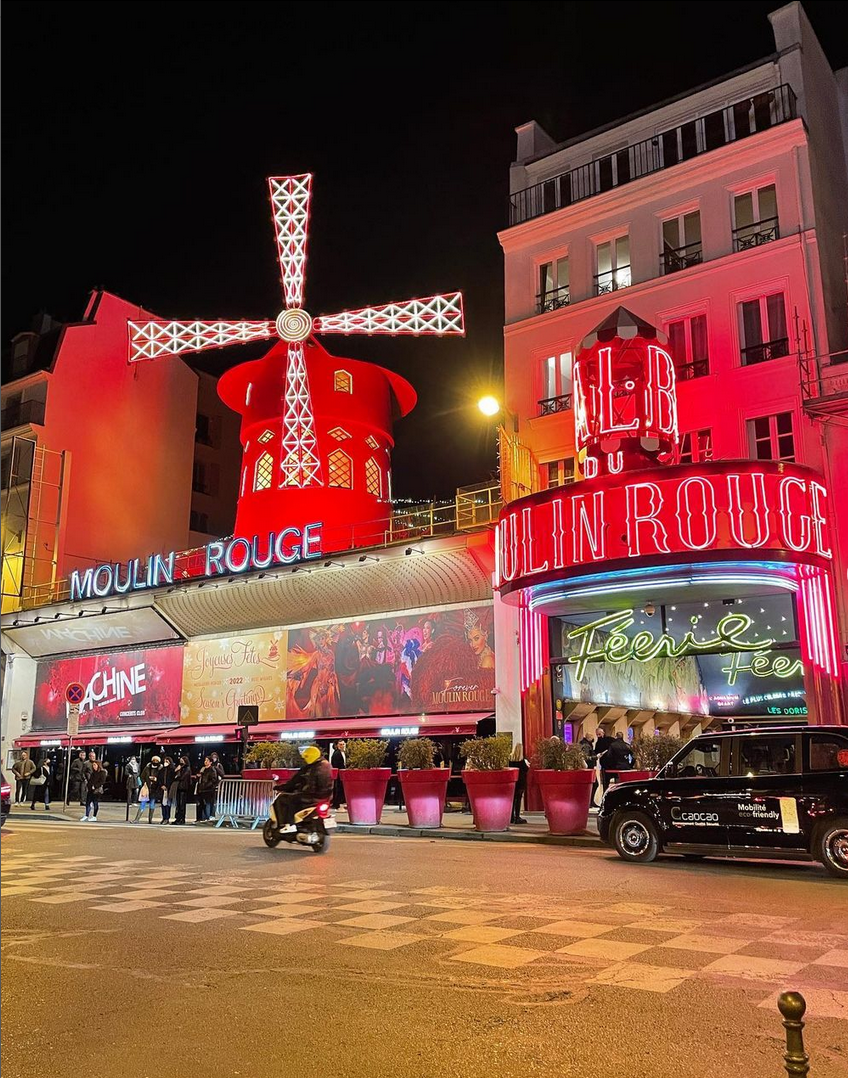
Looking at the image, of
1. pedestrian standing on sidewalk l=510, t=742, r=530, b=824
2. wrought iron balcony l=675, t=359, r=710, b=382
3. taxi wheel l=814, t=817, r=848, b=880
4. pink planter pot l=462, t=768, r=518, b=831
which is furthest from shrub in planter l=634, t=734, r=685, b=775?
wrought iron balcony l=675, t=359, r=710, b=382

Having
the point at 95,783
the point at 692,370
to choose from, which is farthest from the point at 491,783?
the point at 95,783

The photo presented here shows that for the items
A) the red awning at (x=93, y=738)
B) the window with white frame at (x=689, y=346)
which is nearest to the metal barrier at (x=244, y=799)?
the red awning at (x=93, y=738)

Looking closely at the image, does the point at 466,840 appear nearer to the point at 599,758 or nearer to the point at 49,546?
the point at 599,758

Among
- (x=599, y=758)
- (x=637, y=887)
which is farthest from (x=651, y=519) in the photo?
(x=637, y=887)

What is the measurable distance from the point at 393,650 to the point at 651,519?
9848 millimetres

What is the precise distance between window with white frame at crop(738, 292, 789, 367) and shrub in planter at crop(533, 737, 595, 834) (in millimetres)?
9225

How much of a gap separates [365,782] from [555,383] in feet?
33.6

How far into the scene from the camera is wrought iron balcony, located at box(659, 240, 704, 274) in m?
20.3

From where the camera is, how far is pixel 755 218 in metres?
19.6

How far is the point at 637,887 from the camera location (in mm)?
8867

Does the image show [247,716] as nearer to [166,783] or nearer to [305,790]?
[166,783]

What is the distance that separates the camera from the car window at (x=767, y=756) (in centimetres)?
1034

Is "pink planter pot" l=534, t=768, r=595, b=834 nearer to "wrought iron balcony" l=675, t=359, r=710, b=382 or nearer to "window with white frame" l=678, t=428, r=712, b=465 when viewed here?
"window with white frame" l=678, t=428, r=712, b=465

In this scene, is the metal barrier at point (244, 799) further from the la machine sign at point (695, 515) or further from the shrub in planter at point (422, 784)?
the la machine sign at point (695, 515)
